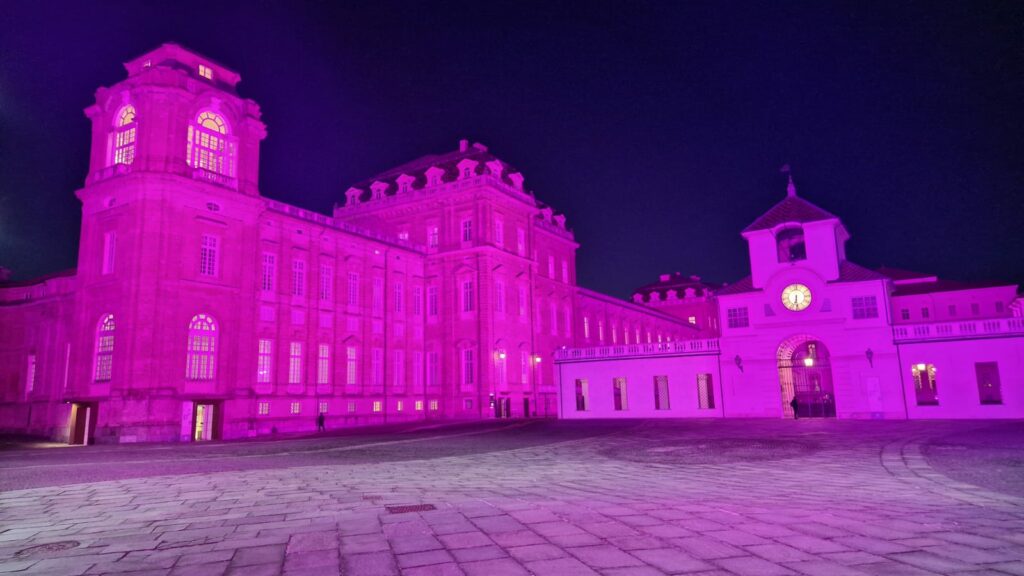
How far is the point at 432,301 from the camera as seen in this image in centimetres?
5259

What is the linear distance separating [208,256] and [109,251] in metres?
5.12

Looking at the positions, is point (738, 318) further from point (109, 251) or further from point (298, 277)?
point (109, 251)

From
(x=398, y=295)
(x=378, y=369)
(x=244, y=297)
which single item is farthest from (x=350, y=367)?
(x=244, y=297)

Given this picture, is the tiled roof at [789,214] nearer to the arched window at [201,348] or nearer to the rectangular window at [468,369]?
the rectangular window at [468,369]

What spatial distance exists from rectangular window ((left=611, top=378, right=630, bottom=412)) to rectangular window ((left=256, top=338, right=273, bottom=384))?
22.8 metres

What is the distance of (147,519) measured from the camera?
8406mm

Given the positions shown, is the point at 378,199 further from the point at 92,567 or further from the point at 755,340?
the point at 92,567

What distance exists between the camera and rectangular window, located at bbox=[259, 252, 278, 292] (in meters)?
38.9

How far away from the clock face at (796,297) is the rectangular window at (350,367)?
96.7 ft

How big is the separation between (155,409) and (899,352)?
133ft

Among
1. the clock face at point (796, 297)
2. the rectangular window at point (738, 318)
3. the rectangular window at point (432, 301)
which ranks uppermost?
the rectangular window at point (432, 301)

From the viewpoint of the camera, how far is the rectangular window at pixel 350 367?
43625mm

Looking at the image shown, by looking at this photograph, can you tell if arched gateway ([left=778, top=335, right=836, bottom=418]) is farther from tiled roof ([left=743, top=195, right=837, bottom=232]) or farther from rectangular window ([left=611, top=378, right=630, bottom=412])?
rectangular window ([left=611, top=378, right=630, bottom=412])

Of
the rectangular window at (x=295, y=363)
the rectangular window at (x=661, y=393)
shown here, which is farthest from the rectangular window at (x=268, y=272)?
the rectangular window at (x=661, y=393)
